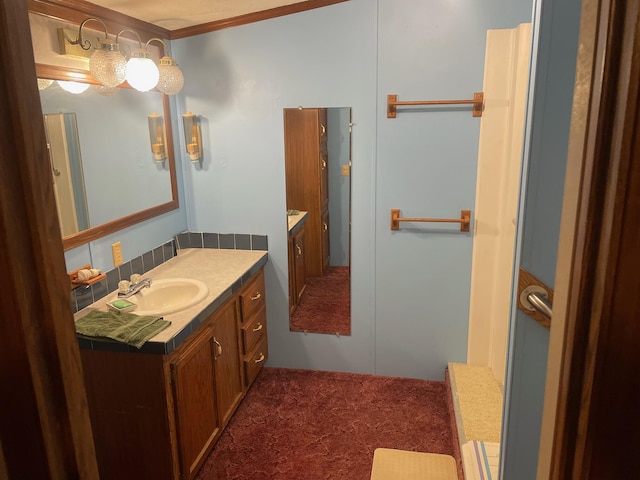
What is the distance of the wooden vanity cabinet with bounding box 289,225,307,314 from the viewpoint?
3.08m

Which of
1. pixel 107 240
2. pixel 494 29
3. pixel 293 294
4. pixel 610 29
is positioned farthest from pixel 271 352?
pixel 610 29

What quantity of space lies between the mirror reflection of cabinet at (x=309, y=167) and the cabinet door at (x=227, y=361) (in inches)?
28.7

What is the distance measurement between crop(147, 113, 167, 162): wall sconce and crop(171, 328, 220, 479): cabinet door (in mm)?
1140

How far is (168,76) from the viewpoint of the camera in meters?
2.54

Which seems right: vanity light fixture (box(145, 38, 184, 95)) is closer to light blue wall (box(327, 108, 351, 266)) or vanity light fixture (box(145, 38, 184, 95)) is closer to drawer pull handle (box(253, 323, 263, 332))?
light blue wall (box(327, 108, 351, 266))

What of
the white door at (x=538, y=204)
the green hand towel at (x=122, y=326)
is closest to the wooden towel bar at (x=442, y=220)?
the green hand towel at (x=122, y=326)

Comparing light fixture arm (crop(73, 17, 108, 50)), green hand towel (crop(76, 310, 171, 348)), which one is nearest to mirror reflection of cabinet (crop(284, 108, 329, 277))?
light fixture arm (crop(73, 17, 108, 50))

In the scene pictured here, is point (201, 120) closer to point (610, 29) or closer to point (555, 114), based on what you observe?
point (555, 114)

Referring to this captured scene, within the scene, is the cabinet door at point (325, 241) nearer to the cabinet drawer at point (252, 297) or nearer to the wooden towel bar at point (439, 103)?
the cabinet drawer at point (252, 297)

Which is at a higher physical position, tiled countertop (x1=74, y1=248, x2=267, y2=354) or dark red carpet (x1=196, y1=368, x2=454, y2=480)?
tiled countertop (x1=74, y1=248, x2=267, y2=354)

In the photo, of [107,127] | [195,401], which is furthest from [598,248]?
[107,127]

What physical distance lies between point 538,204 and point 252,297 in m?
1.97

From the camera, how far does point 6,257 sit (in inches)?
25.1

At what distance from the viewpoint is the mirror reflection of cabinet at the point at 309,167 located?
2.88 meters
